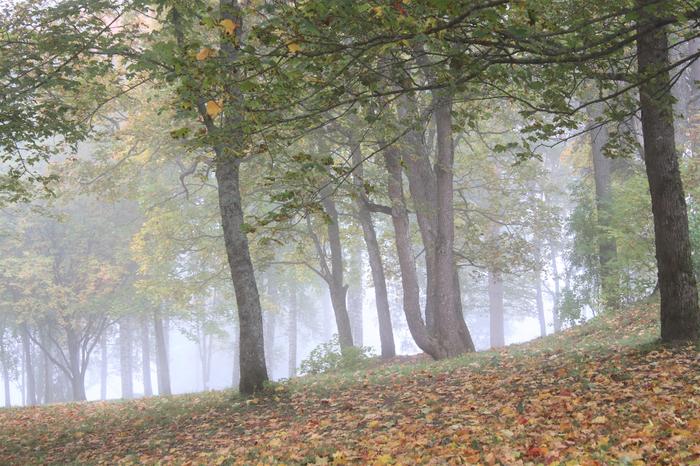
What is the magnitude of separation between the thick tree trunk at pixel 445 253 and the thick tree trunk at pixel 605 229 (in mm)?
4493

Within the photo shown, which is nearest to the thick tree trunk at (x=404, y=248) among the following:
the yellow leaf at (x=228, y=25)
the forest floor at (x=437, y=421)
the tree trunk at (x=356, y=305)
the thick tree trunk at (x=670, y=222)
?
the forest floor at (x=437, y=421)

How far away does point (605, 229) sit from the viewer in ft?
57.8

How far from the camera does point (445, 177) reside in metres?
15.5

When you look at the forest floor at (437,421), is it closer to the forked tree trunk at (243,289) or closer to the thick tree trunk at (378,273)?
the forked tree trunk at (243,289)

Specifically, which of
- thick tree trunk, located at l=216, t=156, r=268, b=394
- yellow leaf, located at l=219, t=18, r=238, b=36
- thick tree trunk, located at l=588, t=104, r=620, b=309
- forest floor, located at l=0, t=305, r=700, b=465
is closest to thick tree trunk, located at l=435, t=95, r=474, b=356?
forest floor, located at l=0, t=305, r=700, b=465

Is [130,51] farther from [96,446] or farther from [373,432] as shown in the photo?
[373,432]

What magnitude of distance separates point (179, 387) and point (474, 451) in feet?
226

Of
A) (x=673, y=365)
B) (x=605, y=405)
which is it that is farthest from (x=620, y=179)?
(x=605, y=405)

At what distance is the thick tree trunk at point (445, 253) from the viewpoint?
50.5 ft

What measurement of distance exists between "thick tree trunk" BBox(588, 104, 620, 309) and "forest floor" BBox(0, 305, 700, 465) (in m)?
5.01

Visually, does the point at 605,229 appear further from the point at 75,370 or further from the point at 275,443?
the point at 75,370

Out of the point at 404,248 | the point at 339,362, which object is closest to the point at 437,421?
the point at 404,248

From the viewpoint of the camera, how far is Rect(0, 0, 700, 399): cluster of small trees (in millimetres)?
6305

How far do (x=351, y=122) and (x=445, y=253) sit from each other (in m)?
3.92
